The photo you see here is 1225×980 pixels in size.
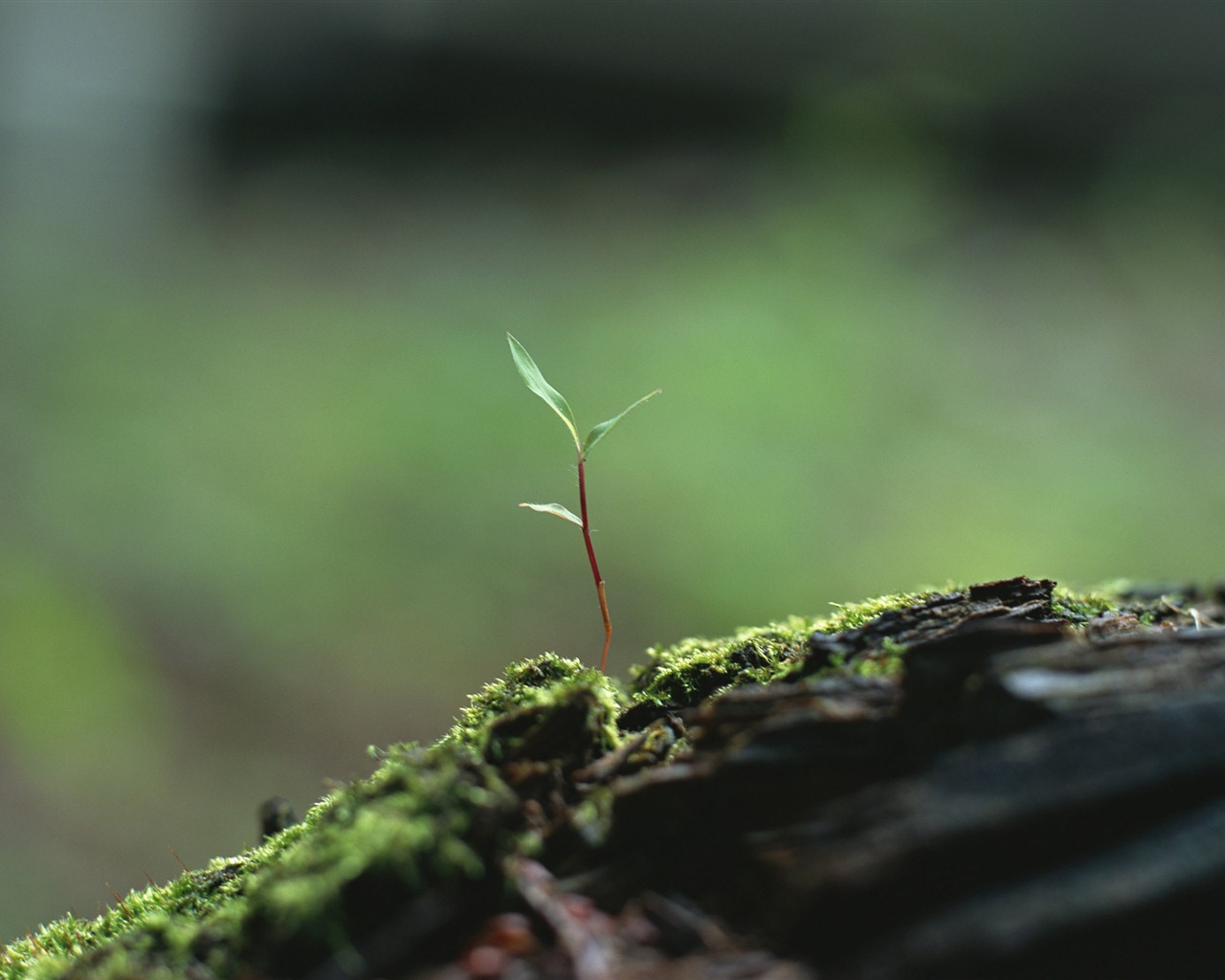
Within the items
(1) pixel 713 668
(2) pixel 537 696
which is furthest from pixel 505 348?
(2) pixel 537 696

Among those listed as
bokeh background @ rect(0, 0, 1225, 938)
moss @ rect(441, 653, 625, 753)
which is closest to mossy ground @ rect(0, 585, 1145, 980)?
moss @ rect(441, 653, 625, 753)

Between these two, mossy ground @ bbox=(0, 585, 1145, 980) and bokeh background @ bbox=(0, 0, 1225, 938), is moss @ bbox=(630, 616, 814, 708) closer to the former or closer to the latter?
mossy ground @ bbox=(0, 585, 1145, 980)

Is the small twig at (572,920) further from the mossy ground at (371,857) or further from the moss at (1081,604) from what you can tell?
the moss at (1081,604)

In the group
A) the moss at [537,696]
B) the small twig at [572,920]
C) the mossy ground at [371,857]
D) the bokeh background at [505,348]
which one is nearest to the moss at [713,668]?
the mossy ground at [371,857]

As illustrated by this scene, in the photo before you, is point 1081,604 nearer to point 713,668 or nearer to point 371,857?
point 713,668

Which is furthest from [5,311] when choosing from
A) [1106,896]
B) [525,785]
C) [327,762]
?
[1106,896]
